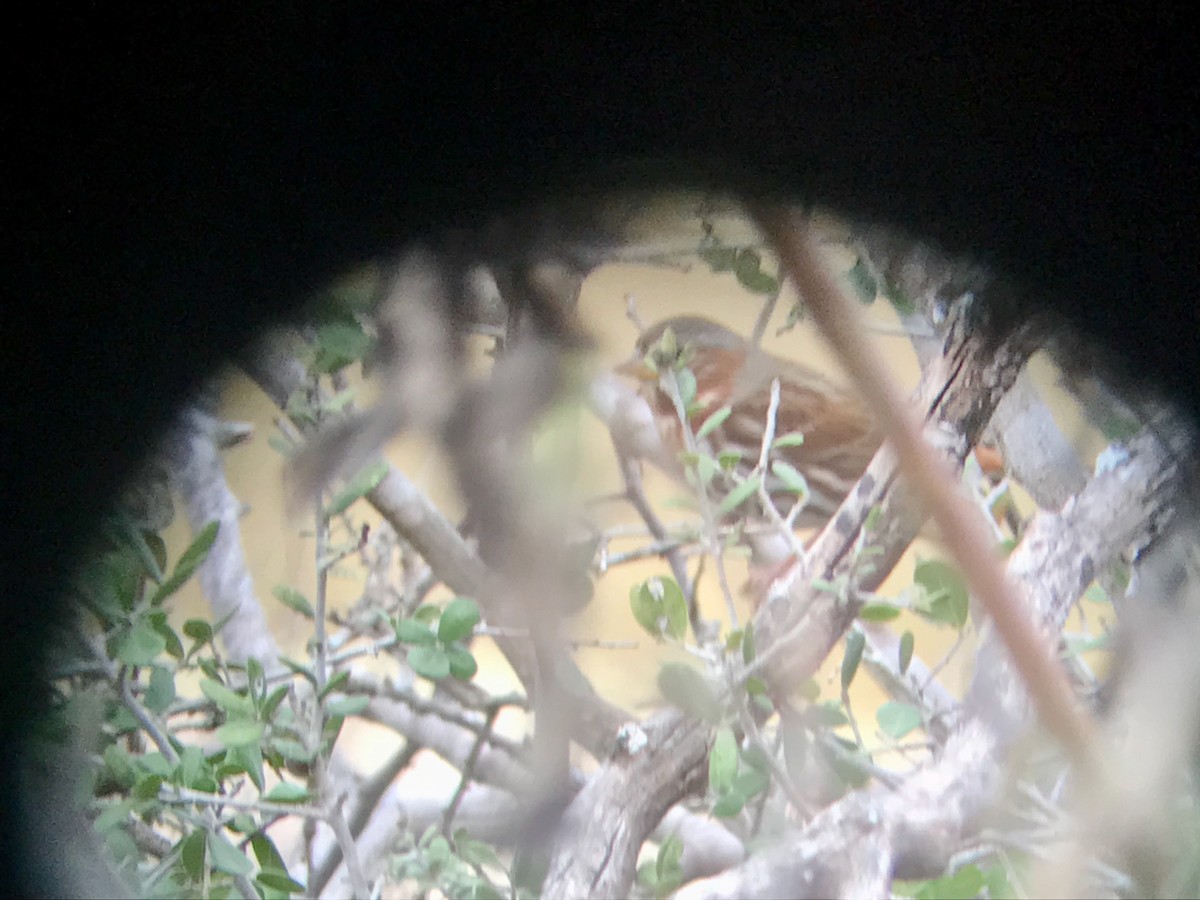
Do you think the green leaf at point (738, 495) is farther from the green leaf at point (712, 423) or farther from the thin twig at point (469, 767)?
the thin twig at point (469, 767)

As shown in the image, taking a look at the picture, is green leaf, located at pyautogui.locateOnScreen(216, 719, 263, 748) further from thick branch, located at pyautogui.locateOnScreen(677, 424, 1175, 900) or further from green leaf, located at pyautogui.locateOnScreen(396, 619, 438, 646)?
thick branch, located at pyautogui.locateOnScreen(677, 424, 1175, 900)

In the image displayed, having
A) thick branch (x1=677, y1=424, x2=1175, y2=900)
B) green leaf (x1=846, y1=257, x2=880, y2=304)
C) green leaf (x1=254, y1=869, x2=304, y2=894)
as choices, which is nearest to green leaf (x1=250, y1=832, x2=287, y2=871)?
green leaf (x1=254, y1=869, x2=304, y2=894)

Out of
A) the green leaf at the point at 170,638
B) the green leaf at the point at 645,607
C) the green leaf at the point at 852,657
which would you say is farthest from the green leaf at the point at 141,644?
the green leaf at the point at 852,657

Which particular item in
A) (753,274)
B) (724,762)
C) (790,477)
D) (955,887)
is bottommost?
(955,887)

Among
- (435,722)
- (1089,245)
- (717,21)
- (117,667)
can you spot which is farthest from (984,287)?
(117,667)

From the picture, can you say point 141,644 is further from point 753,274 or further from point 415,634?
point 753,274

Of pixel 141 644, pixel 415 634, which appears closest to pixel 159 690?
pixel 141 644
